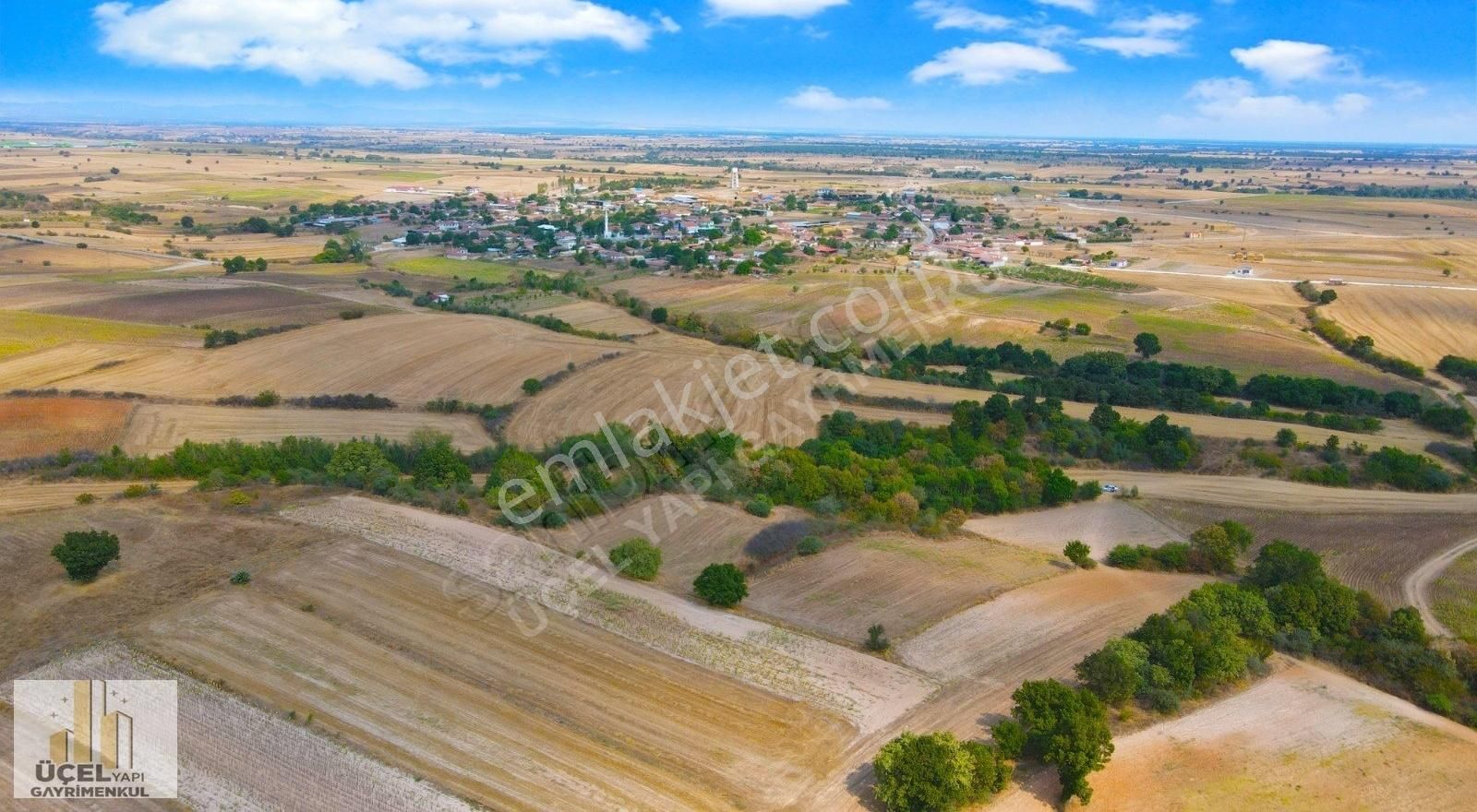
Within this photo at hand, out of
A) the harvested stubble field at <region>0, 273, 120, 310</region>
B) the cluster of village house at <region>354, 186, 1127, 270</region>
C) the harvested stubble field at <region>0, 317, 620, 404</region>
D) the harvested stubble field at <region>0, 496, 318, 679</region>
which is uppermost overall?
the cluster of village house at <region>354, 186, 1127, 270</region>

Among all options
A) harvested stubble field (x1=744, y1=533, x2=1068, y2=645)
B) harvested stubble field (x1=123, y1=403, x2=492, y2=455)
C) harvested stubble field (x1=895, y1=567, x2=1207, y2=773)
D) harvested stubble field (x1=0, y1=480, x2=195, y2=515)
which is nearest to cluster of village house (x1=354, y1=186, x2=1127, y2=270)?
harvested stubble field (x1=123, y1=403, x2=492, y2=455)

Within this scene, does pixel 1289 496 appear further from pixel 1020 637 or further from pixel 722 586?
pixel 722 586

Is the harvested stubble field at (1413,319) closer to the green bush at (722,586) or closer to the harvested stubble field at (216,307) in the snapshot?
the green bush at (722,586)

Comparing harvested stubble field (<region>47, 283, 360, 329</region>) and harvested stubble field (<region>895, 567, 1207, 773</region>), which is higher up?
harvested stubble field (<region>47, 283, 360, 329</region>)

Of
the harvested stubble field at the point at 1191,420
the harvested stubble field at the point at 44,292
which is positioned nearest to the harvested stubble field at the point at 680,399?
the harvested stubble field at the point at 1191,420

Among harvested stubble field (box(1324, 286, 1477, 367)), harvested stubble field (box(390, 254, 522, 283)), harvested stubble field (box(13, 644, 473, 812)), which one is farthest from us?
harvested stubble field (box(390, 254, 522, 283))

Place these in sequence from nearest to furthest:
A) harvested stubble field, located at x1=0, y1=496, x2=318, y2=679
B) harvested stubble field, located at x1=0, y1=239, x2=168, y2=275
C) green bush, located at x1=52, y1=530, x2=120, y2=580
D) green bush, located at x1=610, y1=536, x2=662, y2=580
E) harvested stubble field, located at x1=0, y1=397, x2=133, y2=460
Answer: harvested stubble field, located at x1=0, y1=496, x2=318, y2=679 < green bush, located at x1=52, y1=530, x2=120, y2=580 < green bush, located at x1=610, y1=536, x2=662, y2=580 < harvested stubble field, located at x1=0, y1=397, x2=133, y2=460 < harvested stubble field, located at x1=0, y1=239, x2=168, y2=275

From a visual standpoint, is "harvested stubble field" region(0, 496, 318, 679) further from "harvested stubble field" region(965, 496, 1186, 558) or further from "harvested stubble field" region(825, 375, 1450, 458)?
"harvested stubble field" region(825, 375, 1450, 458)

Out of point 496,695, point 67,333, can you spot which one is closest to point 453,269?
point 67,333
